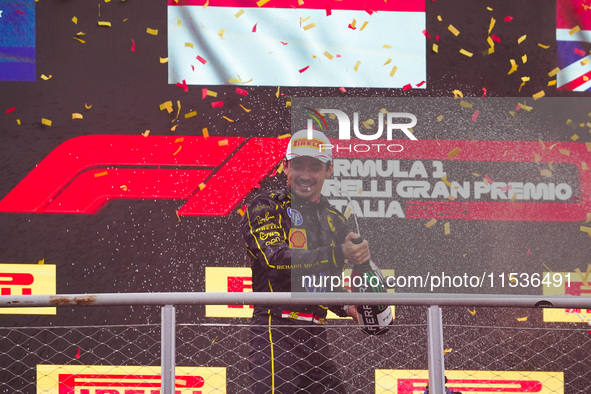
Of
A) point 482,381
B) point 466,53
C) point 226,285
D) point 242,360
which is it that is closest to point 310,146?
point 226,285

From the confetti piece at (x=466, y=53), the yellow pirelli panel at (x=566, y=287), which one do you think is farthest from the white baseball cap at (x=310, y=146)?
the yellow pirelli panel at (x=566, y=287)

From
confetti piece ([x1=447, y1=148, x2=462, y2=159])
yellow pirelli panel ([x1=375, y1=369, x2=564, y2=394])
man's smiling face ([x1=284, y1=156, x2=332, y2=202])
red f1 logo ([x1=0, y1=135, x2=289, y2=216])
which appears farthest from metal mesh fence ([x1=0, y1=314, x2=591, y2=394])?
confetti piece ([x1=447, y1=148, x2=462, y2=159])

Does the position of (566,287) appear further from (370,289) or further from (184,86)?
(184,86)

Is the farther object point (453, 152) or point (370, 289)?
point (453, 152)

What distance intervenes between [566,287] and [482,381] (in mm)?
664

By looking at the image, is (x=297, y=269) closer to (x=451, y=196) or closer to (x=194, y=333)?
(x=194, y=333)

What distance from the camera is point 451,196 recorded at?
285 cm

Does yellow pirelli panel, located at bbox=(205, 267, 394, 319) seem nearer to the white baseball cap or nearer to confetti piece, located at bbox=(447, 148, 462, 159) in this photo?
the white baseball cap

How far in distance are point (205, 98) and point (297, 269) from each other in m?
1.09

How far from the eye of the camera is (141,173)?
8.99ft

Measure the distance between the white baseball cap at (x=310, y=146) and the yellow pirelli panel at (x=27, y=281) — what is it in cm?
136

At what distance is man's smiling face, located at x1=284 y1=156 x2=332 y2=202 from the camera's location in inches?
97.7

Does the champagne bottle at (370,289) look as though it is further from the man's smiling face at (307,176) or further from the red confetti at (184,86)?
the red confetti at (184,86)

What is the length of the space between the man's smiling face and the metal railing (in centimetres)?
74
